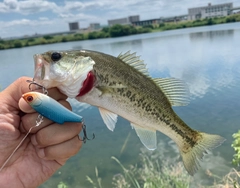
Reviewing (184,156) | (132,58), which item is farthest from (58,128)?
(184,156)

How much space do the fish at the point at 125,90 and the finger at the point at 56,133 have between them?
25 cm

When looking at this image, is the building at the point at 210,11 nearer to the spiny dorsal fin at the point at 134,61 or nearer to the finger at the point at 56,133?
the spiny dorsal fin at the point at 134,61

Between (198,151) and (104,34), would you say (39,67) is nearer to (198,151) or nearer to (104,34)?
(198,151)

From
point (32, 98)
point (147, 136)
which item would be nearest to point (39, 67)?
point (32, 98)

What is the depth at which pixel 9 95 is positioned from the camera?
8.13 feet

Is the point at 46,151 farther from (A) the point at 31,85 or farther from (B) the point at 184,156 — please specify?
(B) the point at 184,156

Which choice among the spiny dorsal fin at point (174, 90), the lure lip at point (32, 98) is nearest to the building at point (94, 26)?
the spiny dorsal fin at point (174, 90)

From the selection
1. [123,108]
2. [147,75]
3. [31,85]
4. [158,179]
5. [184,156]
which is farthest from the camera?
[158,179]

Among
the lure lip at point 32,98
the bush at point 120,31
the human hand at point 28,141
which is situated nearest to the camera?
the lure lip at point 32,98

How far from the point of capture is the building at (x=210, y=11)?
108250 mm

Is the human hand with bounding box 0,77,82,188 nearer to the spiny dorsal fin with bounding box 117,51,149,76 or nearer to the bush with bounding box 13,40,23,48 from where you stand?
the spiny dorsal fin with bounding box 117,51,149,76

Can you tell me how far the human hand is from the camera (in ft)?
7.66

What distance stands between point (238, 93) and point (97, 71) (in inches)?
574

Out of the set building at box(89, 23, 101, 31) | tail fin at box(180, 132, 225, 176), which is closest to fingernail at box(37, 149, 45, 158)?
tail fin at box(180, 132, 225, 176)
